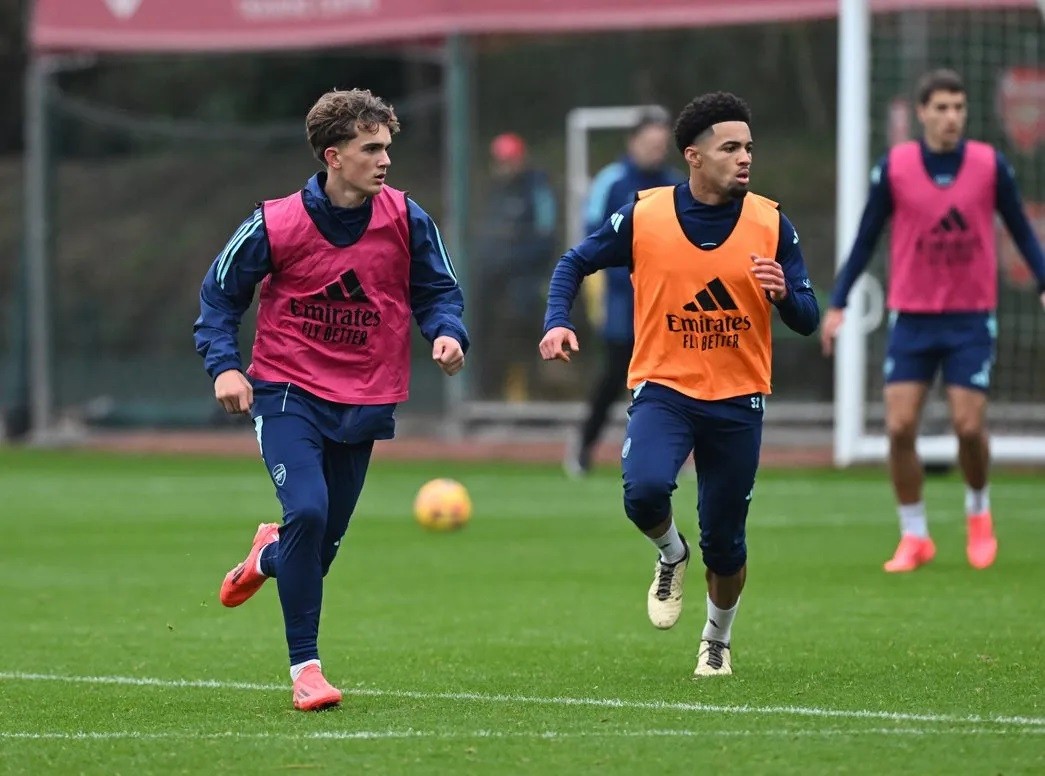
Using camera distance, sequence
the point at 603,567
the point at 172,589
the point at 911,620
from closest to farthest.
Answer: the point at 911,620, the point at 172,589, the point at 603,567

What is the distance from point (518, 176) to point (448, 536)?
840cm

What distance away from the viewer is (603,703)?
711 centimetres

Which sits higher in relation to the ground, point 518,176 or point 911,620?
point 518,176

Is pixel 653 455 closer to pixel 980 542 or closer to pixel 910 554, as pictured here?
pixel 910 554

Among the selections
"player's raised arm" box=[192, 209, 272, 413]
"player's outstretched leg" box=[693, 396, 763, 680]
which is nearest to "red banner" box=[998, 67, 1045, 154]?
"player's outstretched leg" box=[693, 396, 763, 680]

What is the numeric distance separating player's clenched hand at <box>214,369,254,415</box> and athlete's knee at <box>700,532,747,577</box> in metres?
1.78

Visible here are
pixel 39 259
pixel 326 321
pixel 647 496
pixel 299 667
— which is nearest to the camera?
pixel 299 667

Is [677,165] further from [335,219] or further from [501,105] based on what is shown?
[335,219]

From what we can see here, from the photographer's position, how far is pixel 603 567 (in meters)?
11.8

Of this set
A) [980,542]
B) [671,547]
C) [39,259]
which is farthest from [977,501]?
[39,259]

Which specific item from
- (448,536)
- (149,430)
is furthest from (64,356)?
(448,536)

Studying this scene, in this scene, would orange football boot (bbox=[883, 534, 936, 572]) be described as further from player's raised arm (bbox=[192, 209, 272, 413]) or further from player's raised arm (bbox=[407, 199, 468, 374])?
player's raised arm (bbox=[192, 209, 272, 413])

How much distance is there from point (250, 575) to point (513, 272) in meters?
13.9

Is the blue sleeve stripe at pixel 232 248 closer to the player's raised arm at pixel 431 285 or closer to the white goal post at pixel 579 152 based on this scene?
the player's raised arm at pixel 431 285
